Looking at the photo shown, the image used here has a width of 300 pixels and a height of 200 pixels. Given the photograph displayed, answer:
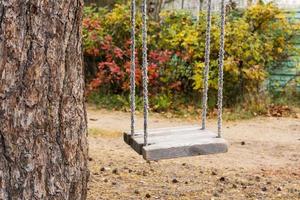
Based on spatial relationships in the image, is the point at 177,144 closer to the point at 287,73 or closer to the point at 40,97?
the point at 40,97

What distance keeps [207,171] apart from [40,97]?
134 inches

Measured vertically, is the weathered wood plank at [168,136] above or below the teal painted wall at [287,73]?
below

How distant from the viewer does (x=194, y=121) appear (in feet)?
28.4

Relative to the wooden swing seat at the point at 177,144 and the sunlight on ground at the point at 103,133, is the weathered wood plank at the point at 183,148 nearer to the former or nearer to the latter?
the wooden swing seat at the point at 177,144

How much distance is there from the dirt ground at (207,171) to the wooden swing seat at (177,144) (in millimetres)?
1161

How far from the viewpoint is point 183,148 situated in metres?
3.63

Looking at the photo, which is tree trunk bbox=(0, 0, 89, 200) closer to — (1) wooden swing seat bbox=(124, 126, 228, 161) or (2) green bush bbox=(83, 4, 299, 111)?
(1) wooden swing seat bbox=(124, 126, 228, 161)

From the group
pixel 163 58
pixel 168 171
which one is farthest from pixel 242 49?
pixel 168 171

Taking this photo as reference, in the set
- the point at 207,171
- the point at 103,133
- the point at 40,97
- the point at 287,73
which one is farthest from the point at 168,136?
the point at 287,73

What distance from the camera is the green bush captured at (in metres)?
9.28

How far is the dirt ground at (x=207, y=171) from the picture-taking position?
516 centimetres

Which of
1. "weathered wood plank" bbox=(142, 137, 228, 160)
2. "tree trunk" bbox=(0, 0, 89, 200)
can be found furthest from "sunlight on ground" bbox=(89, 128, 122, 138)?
"tree trunk" bbox=(0, 0, 89, 200)

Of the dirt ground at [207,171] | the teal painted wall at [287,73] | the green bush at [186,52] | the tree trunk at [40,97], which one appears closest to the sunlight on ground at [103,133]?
the dirt ground at [207,171]

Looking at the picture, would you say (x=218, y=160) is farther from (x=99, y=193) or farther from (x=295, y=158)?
(x=99, y=193)
